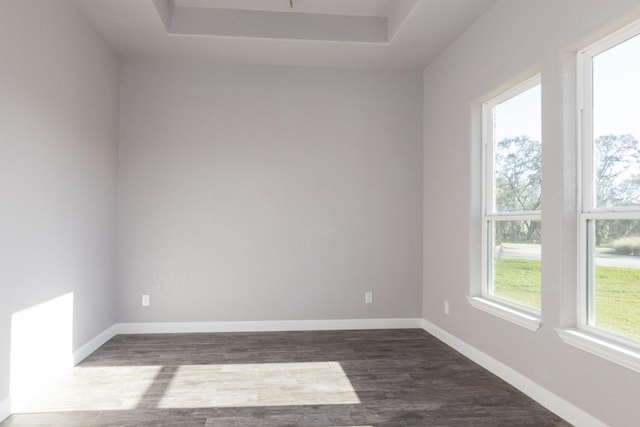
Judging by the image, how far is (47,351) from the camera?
330 centimetres

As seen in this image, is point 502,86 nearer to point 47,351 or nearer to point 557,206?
point 557,206

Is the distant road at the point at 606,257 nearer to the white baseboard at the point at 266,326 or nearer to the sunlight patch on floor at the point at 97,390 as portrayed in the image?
the white baseboard at the point at 266,326

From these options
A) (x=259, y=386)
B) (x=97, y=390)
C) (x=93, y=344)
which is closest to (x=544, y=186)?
(x=259, y=386)

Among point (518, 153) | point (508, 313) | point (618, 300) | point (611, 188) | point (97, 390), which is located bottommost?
point (97, 390)

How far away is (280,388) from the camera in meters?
3.23

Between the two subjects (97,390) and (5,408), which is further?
(97,390)

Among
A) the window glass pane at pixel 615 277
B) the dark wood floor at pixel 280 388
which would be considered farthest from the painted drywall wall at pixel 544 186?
the dark wood floor at pixel 280 388

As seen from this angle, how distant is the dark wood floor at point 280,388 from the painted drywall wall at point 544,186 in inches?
12.1

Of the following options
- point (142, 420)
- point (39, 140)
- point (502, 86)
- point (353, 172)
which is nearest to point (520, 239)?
point (502, 86)

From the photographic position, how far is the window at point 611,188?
240 centimetres

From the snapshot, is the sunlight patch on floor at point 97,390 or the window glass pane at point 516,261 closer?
the sunlight patch on floor at point 97,390

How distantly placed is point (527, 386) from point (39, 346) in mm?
3328

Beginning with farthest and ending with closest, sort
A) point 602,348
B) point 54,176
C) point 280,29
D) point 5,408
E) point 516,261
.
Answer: point 280,29, point 516,261, point 54,176, point 5,408, point 602,348

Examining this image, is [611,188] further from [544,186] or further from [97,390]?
[97,390]
